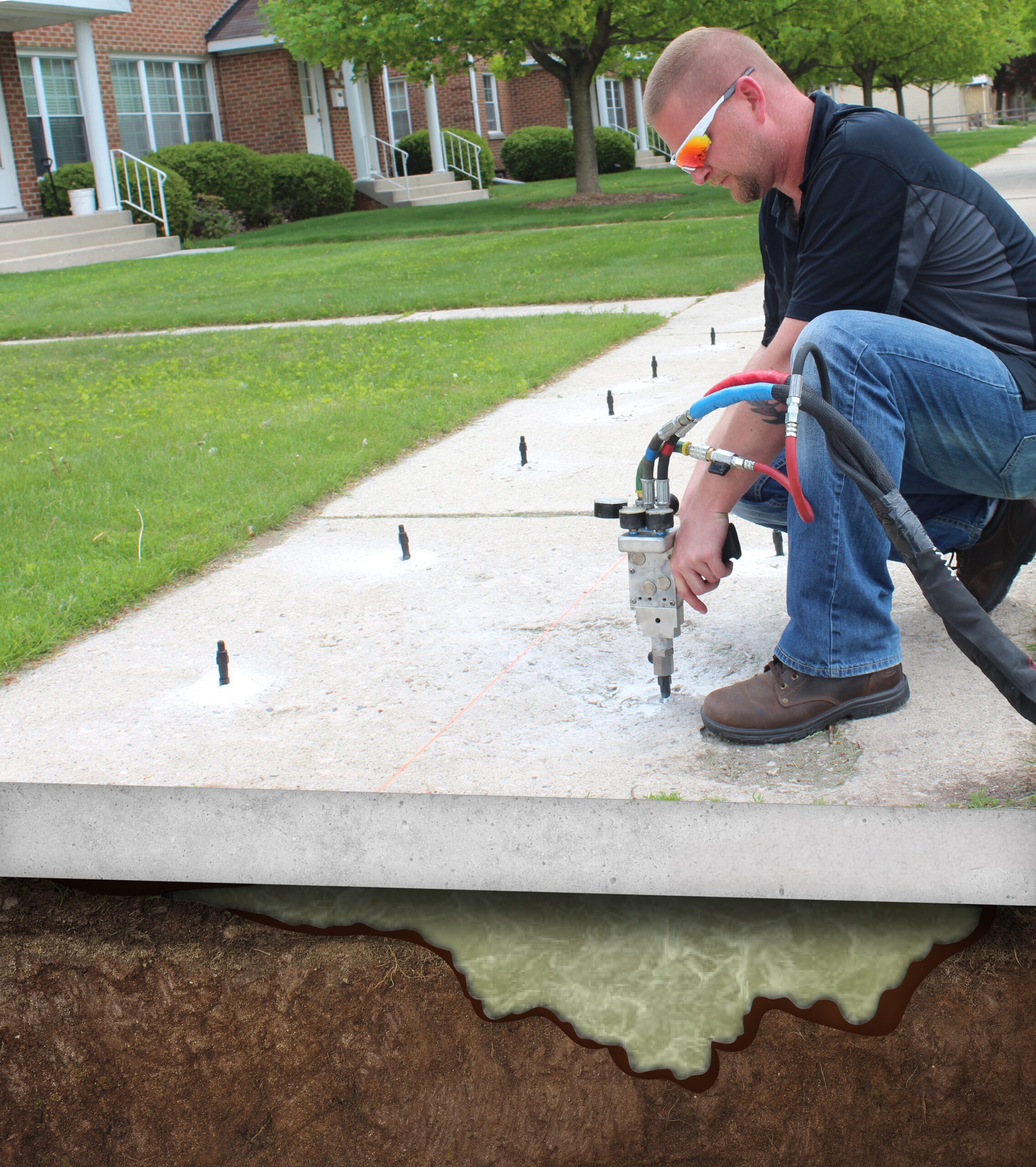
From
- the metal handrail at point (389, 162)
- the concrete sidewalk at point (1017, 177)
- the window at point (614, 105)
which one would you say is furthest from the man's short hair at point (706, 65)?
the window at point (614, 105)

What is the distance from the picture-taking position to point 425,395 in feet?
20.8

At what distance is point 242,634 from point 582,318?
5627mm

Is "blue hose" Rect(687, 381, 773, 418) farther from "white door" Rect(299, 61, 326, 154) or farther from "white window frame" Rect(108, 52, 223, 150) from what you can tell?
"white door" Rect(299, 61, 326, 154)

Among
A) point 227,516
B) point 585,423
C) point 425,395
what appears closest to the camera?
point 227,516

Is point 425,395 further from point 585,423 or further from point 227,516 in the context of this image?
point 227,516

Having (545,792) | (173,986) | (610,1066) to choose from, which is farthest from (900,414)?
(173,986)

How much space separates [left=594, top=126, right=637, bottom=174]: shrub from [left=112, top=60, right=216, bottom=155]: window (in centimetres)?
1147

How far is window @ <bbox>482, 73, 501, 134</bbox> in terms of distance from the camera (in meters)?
31.9

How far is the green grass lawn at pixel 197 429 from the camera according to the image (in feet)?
13.0

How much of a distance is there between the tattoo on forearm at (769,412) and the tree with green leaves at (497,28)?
52.7 ft

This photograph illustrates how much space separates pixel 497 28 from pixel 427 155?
9.94 meters

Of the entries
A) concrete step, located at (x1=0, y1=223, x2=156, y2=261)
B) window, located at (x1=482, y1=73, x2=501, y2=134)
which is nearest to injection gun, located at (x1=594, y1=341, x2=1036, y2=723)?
concrete step, located at (x1=0, y1=223, x2=156, y2=261)

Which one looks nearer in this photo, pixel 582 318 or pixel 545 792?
pixel 545 792

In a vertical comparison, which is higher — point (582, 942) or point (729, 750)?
point (729, 750)
